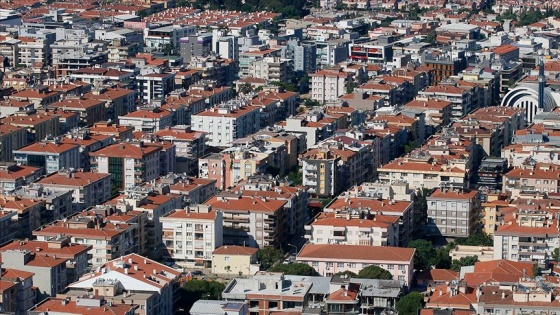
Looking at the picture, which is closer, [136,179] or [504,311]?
[504,311]

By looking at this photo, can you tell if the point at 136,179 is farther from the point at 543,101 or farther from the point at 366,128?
the point at 543,101

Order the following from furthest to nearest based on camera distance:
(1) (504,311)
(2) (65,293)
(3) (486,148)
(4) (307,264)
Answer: (3) (486,148), (4) (307,264), (2) (65,293), (1) (504,311)

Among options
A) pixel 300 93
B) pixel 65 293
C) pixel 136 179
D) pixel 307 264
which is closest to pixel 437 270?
pixel 307 264

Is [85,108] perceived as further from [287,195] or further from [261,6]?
[261,6]

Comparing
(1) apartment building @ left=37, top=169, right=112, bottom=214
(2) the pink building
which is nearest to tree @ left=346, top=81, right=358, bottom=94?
(1) apartment building @ left=37, top=169, right=112, bottom=214

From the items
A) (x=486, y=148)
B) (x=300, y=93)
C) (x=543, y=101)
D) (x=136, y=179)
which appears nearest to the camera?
(x=136, y=179)

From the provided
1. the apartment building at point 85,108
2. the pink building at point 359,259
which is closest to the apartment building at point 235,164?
the apartment building at point 85,108

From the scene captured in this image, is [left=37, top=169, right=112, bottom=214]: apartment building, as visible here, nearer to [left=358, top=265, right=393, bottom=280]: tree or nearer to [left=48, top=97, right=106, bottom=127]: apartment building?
[left=48, top=97, right=106, bottom=127]: apartment building
